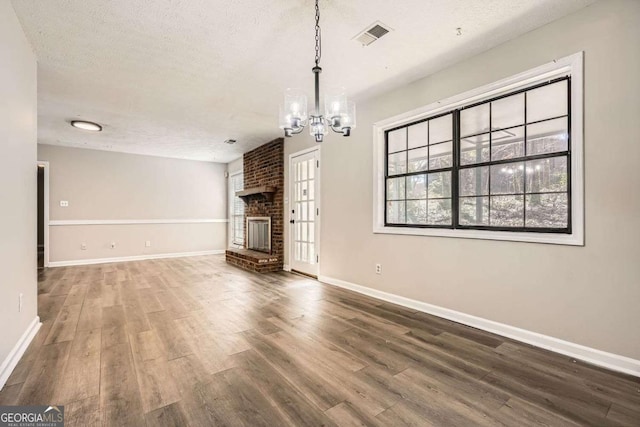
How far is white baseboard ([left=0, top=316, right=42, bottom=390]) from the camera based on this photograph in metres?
1.88

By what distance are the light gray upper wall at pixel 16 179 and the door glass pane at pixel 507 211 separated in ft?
12.6

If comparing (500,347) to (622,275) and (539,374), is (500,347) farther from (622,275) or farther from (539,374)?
(622,275)

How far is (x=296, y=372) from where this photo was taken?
2.04m

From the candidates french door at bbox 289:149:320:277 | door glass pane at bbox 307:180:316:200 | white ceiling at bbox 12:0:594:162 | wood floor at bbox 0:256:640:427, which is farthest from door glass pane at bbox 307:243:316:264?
white ceiling at bbox 12:0:594:162

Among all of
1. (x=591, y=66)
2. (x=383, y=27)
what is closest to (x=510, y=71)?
(x=591, y=66)

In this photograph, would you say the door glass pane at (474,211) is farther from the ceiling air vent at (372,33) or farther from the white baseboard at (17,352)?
the white baseboard at (17,352)

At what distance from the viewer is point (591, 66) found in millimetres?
2191

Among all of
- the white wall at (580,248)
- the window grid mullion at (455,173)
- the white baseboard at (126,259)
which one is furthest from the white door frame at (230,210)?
the window grid mullion at (455,173)

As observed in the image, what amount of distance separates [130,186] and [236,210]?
256cm

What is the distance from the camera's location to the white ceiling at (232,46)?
2.20 metres

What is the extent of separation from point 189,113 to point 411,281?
155 inches

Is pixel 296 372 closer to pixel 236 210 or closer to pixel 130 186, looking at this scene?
pixel 236 210

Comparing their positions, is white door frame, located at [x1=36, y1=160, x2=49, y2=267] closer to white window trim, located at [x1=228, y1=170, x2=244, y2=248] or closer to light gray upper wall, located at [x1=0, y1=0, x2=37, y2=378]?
white window trim, located at [x1=228, y1=170, x2=244, y2=248]

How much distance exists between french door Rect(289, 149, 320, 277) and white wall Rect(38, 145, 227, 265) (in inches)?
147
